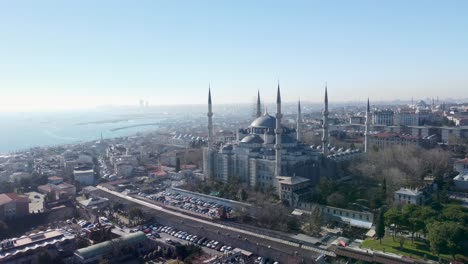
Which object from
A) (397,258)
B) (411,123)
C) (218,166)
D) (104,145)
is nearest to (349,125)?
(411,123)

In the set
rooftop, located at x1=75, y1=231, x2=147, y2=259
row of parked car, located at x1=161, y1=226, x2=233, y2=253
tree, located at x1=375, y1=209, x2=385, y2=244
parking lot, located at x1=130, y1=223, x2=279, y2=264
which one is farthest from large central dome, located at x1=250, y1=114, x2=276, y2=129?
rooftop, located at x1=75, y1=231, x2=147, y2=259

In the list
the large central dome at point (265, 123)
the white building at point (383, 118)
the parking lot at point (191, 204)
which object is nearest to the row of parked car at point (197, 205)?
the parking lot at point (191, 204)

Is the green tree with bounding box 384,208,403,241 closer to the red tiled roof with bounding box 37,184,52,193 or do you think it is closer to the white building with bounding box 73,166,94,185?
the red tiled roof with bounding box 37,184,52,193

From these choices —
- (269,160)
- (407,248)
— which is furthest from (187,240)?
(407,248)

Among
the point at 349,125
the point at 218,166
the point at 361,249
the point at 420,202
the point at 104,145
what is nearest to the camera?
the point at 361,249

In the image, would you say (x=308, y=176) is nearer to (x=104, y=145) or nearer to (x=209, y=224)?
(x=209, y=224)

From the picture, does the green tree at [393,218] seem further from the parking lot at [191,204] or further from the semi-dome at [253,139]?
the semi-dome at [253,139]
